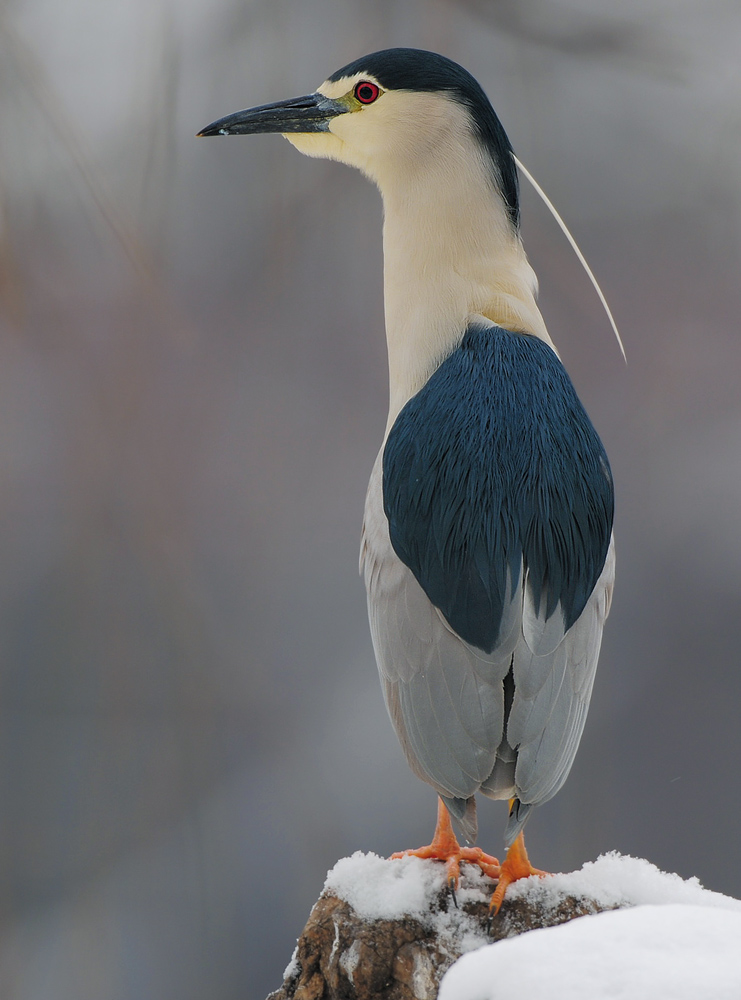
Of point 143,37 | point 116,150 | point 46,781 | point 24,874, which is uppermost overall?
point 143,37

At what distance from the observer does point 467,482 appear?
859 mm

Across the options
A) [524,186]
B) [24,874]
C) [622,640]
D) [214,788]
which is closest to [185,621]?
[214,788]

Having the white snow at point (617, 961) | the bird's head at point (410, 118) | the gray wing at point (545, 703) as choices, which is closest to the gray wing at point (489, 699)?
the gray wing at point (545, 703)

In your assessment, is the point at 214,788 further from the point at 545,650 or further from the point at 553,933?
the point at 553,933

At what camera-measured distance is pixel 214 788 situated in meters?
1.64

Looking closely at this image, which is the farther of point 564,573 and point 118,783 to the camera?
point 118,783

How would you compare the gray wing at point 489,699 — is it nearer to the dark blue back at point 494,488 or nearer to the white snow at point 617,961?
the dark blue back at point 494,488

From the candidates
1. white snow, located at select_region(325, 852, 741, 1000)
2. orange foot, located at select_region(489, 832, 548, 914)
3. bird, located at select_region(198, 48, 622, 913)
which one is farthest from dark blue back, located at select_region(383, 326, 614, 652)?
white snow, located at select_region(325, 852, 741, 1000)

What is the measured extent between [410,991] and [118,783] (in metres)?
1.04

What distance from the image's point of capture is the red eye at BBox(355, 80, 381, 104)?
40.4 inches

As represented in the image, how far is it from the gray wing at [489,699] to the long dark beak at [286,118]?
57 centimetres

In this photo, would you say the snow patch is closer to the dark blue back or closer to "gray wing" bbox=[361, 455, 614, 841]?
"gray wing" bbox=[361, 455, 614, 841]

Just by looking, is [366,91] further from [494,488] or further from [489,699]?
[489,699]

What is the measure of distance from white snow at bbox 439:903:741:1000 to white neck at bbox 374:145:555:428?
57 cm
